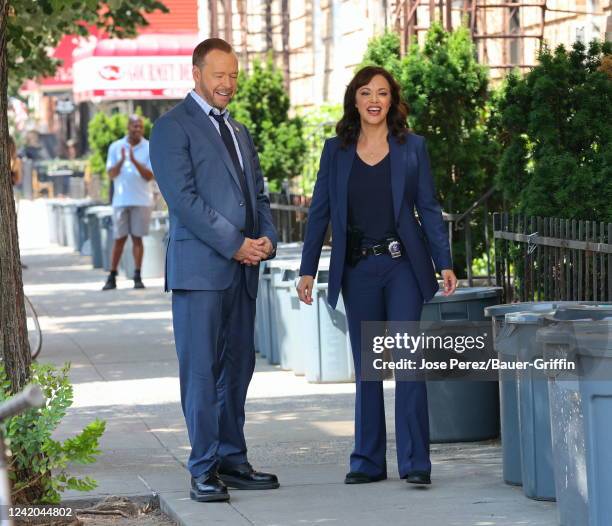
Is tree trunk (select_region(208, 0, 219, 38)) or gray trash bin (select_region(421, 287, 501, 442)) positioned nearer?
gray trash bin (select_region(421, 287, 501, 442))

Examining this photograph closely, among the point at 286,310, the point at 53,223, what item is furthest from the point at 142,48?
the point at 286,310

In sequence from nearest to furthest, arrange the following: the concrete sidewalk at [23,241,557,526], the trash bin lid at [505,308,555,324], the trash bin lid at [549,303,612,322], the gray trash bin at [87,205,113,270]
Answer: the trash bin lid at [549,303,612,322], the trash bin lid at [505,308,555,324], the concrete sidewalk at [23,241,557,526], the gray trash bin at [87,205,113,270]

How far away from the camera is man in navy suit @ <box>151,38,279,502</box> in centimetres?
692

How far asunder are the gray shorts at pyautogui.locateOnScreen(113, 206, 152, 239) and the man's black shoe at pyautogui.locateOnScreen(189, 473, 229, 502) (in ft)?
40.1

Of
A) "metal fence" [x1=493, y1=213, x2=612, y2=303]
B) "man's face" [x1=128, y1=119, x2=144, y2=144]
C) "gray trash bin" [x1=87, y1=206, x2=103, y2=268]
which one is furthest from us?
"gray trash bin" [x1=87, y1=206, x2=103, y2=268]

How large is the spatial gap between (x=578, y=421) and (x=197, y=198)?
2092 millimetres

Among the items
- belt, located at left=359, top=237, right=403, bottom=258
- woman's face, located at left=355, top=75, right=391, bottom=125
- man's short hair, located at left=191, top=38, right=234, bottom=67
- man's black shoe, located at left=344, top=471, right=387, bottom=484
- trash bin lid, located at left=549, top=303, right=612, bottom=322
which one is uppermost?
man's short hair, located at left=191, top=38, right=234, bottom=67

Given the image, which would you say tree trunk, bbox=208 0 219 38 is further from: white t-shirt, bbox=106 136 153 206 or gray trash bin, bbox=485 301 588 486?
gray trash bin, bbox=485 301 588 486

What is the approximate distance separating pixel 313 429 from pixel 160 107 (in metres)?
32.0

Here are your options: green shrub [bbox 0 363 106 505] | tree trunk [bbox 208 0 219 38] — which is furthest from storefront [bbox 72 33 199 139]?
green shrub [bbox 0 363 106 505]

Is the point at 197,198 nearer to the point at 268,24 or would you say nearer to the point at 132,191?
the point at 132,191

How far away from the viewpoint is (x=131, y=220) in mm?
19219

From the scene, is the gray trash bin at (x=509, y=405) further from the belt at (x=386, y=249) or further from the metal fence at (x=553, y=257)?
the metal fence at (x=553, y=257)

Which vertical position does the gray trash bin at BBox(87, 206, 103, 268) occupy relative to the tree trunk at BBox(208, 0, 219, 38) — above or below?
below
